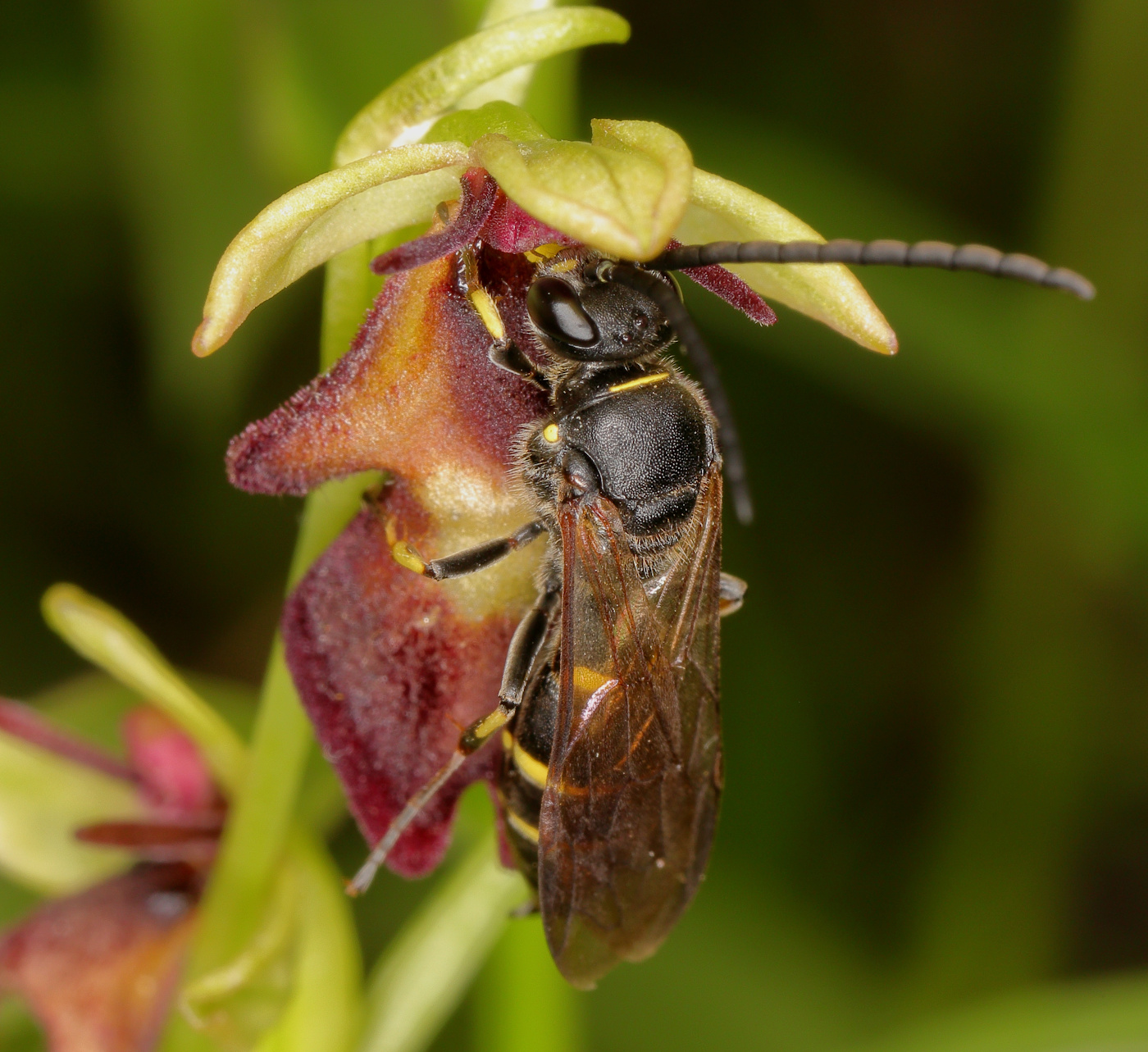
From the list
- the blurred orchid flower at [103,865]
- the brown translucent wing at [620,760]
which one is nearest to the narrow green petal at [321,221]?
the brown translucent wing at [620,760]

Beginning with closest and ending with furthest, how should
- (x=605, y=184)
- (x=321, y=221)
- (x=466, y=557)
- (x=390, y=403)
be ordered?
(x=605, y=184)
(x=321, y=221)
(x=390, y=403)
(x=466, y=557)

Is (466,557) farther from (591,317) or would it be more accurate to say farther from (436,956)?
(436,956)

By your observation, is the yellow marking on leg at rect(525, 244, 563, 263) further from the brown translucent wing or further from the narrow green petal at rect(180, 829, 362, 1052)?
the narrow green petal at rect(180, 829, 362, 1052)

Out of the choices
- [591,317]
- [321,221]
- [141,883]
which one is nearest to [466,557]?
[591,317]

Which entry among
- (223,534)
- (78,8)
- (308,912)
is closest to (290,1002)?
(308,912)

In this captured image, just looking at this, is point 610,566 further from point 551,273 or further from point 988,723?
point 988,723

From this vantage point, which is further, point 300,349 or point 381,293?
point 300,349
